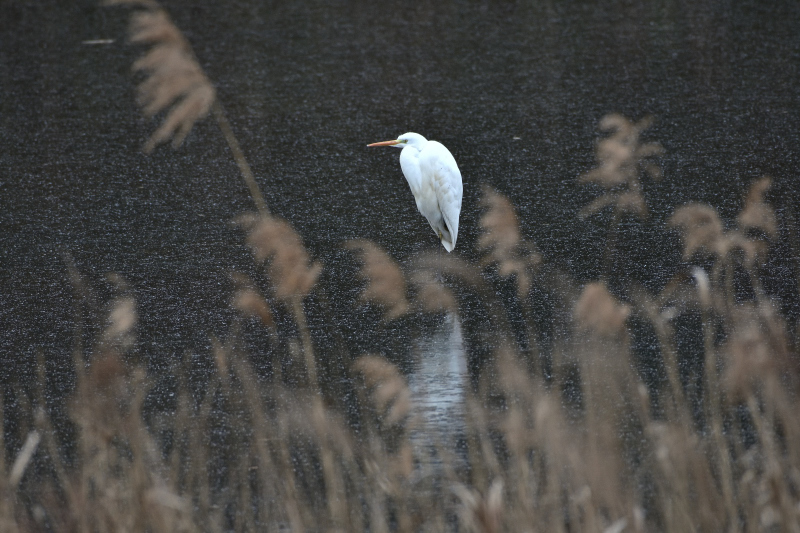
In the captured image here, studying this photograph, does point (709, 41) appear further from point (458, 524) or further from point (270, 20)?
point (458, 524)

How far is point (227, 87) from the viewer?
7602 mm

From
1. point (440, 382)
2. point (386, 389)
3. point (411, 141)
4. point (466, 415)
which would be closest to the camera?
point (386, 389)

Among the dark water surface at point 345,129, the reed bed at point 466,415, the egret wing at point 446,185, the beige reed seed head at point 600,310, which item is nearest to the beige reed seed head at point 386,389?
the reed bed at point 466,415

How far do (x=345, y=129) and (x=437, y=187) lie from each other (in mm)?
2018

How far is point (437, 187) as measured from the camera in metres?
4.82

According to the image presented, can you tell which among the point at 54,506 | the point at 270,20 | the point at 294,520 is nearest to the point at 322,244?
the point at 54,506

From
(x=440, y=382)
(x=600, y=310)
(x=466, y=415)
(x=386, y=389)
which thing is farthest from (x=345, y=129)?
(x=386, y=389)

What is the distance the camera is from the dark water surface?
15.6ft

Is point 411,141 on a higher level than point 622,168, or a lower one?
higher

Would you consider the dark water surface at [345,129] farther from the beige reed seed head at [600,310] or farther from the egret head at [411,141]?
the beige reed seed head at [600,310]

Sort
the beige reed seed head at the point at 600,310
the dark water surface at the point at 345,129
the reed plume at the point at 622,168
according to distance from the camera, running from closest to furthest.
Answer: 1. the beige reed seed head at the point at 600,310
2. the reed plume at the point at 622,168
3. the dark water surface at the point at 345,129

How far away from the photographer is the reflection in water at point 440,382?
3.30m

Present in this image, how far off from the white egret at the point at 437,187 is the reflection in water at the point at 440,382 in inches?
27.4

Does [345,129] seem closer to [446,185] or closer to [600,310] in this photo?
[446,185]
